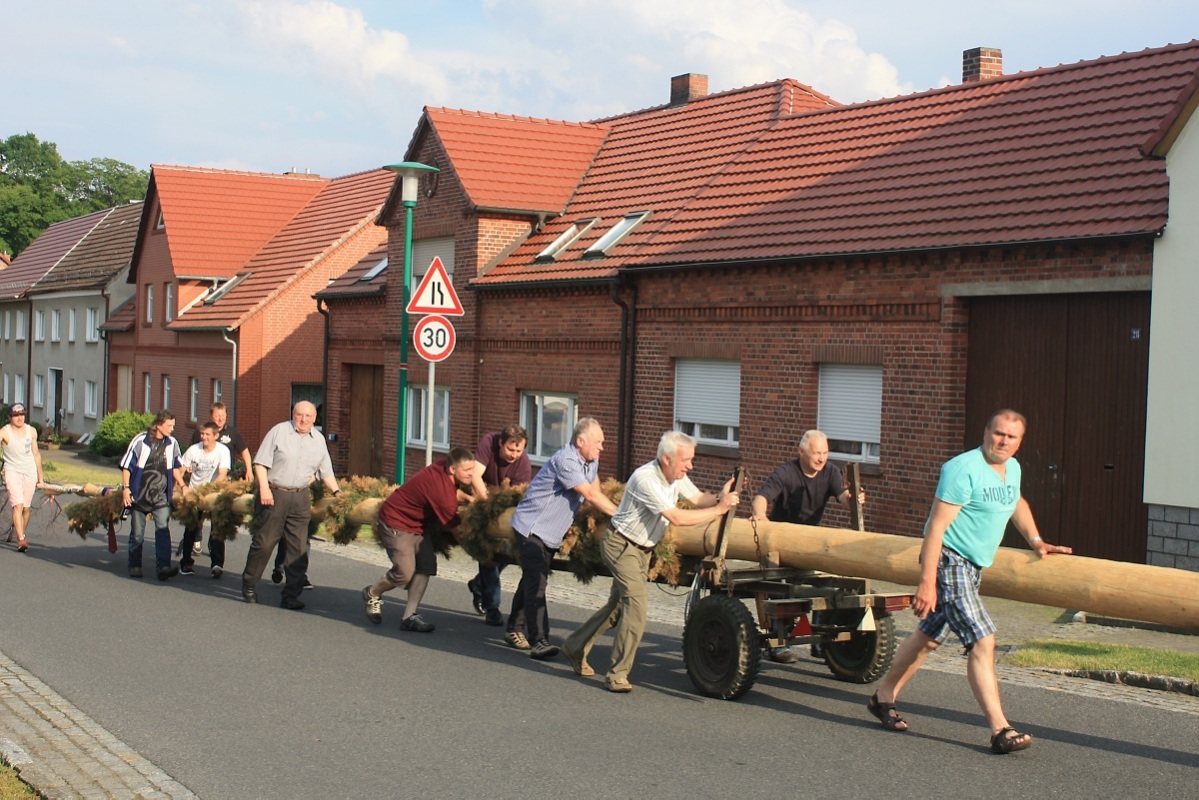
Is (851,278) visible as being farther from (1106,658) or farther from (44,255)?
(44,255)

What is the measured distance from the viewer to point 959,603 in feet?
23.4

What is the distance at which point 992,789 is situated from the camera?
648 cm

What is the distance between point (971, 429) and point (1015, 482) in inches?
325

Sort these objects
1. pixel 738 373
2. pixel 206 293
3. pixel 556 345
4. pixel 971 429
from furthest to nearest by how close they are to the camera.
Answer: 1. pixel 206 293
2. pixel 556 345
3. pixel 738 373
4. pixel 971 429

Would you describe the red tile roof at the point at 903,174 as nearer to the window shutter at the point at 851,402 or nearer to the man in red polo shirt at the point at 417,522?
the window shutter at the point at 851,402

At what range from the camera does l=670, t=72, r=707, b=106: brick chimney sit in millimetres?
26891

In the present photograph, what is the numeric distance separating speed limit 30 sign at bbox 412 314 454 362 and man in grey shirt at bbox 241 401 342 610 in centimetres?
231

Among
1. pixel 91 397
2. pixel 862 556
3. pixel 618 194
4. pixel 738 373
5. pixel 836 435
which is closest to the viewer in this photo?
pixel 862 556

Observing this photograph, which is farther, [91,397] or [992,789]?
[91,397]

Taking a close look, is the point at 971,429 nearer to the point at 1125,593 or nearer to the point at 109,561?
the point at 1125,593

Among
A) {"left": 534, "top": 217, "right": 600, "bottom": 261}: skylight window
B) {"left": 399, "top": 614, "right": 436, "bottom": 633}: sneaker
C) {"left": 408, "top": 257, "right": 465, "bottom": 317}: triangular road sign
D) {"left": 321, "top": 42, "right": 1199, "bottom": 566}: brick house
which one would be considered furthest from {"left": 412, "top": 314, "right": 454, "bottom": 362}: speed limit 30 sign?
{"left": 534, "top": 217, "right": 600, "bottom": 261}: skylight window

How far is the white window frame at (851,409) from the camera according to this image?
16500 mm

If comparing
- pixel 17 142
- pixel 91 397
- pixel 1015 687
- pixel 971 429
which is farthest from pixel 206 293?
pixel 17 142

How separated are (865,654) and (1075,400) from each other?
6.31 metres
